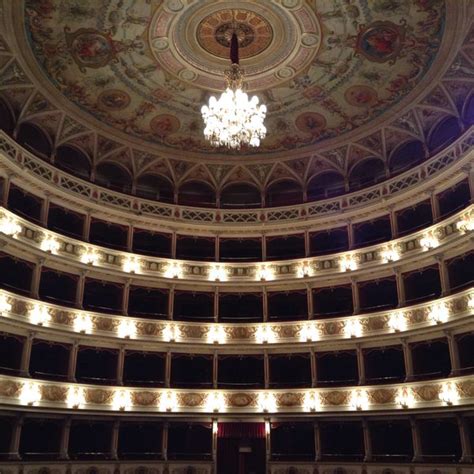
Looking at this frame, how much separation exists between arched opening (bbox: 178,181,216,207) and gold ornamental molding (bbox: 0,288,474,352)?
Result: 266 inches

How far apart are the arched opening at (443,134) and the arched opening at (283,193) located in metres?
7.29

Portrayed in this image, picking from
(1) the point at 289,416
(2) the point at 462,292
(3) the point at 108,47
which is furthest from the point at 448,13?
(1) the point at 289,416

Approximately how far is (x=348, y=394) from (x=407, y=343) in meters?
3.38

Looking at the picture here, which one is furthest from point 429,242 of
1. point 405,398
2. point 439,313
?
point 405,398

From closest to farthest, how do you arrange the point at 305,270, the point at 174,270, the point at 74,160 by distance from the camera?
the point at 74,160 → the point at 305,270 → the point at 174,270

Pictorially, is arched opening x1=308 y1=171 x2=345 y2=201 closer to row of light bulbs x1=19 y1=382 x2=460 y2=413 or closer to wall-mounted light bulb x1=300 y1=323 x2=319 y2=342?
wall-mounted light bulb x1=300 y1=323 x2=319 y2=342

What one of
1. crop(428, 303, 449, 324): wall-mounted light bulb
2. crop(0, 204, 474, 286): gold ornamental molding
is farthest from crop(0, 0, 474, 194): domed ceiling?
crop(428, 303, 449, 324): wall-mounted light bulb

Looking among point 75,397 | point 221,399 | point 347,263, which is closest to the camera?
point 75,397

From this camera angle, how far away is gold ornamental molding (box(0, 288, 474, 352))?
22.1m

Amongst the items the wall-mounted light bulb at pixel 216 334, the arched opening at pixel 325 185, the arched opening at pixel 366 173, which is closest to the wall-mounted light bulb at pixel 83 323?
the wall-mounted light bulb at pixel 216 334

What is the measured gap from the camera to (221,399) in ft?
84.1

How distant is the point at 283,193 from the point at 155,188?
22.5 ft

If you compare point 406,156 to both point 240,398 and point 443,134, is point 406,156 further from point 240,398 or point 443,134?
point 240,398

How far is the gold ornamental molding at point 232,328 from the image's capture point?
22.1 m
